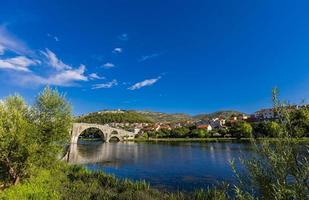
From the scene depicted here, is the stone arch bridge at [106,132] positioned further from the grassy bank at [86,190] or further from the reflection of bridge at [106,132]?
the grassy bank at [86,190]

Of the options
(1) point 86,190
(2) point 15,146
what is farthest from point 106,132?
(1) point 86,190

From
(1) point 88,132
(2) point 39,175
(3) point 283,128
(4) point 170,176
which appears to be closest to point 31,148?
(2) point 39,175

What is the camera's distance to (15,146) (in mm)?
20328

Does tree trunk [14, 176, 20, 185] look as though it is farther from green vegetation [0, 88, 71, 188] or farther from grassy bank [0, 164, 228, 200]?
grassy bank [0, 164, 228, 200]

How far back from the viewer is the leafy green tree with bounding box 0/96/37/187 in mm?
19891

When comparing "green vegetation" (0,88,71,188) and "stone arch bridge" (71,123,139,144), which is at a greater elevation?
"stone arch bridge" (71,123,139,144)

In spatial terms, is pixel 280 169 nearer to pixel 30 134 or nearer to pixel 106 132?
pixel 30 134

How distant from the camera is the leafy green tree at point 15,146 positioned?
1989 cm

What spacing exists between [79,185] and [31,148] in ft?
15.9

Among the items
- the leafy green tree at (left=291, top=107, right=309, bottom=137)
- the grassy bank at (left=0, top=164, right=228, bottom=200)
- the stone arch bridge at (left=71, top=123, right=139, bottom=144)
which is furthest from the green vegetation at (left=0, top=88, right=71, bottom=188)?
the stone arch bridge at (left=71, top=123, right=139, bottom=144)

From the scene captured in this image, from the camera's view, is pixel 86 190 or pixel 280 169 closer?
pixel 280 169

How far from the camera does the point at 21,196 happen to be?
54.1 feet

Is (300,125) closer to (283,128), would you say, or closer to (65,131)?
(283,128)

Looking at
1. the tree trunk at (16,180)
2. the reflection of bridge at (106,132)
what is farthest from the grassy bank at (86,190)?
the reflection of bridge at (106,132)
